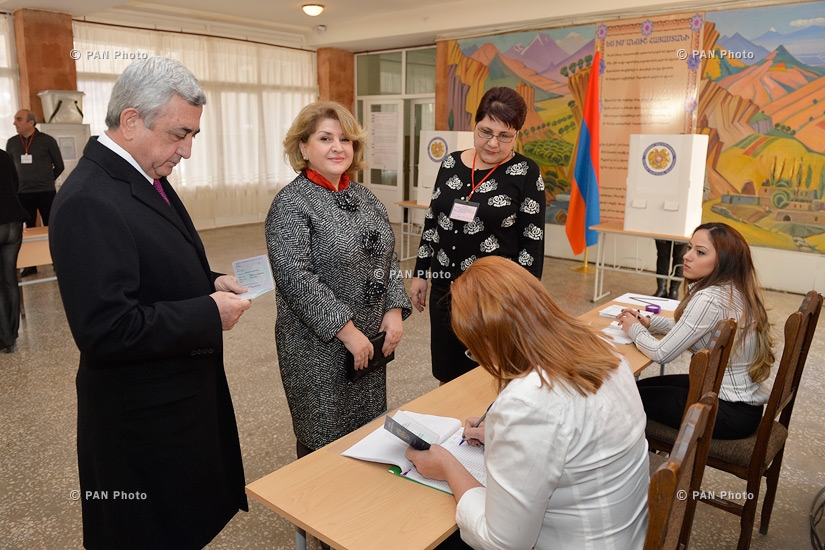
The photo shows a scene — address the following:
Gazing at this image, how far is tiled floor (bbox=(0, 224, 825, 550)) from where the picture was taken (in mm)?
2225

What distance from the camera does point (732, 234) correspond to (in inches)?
82.4

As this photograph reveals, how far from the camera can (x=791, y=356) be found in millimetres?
1799

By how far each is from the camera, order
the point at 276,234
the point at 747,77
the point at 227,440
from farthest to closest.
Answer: the point at 747,77 < the point at 276,234 < the point at 227,440

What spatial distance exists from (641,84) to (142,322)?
665cm

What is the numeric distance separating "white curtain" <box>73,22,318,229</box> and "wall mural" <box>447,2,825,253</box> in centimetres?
451

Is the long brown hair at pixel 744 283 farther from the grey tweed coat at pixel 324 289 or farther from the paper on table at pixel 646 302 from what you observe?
the grey tweed coat at pixel 324 289

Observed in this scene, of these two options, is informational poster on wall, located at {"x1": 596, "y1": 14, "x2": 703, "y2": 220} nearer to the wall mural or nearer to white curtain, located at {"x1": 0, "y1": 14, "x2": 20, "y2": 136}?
the wall mural

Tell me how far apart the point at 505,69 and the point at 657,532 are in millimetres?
7512

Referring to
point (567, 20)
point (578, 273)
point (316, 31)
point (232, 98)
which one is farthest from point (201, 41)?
point (578, 273)

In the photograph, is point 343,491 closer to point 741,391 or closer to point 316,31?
point 741,391

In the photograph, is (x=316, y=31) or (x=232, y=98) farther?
(x=316, y=31)

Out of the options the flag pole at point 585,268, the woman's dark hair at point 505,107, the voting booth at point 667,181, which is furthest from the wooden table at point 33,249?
the flag pole at point 585,268

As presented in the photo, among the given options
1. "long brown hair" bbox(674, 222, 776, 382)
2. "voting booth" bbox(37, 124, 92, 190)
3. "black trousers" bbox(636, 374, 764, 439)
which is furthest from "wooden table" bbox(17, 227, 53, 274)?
"long brown hair" bbox(674, 222, 776, 382)

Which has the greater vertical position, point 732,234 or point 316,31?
point 316,31
